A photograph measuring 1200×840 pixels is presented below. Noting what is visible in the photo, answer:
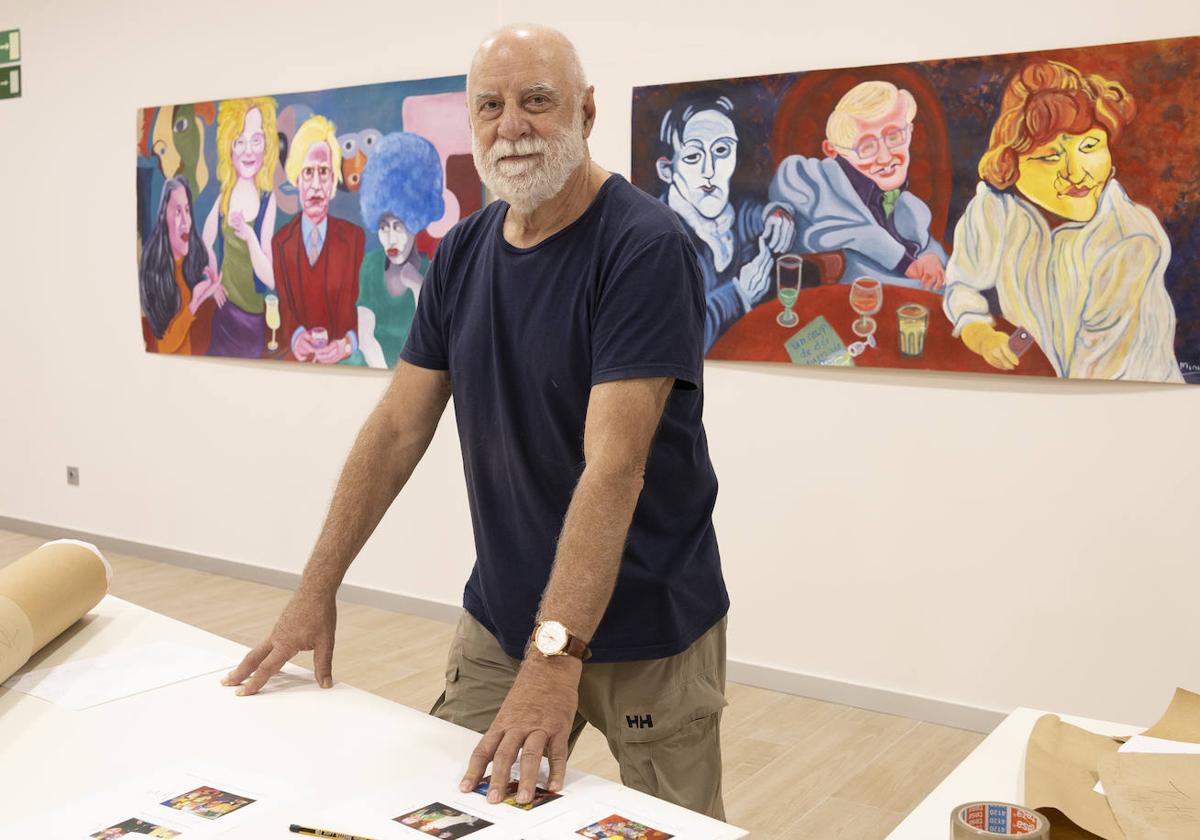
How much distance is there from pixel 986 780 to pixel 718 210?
8.61ft

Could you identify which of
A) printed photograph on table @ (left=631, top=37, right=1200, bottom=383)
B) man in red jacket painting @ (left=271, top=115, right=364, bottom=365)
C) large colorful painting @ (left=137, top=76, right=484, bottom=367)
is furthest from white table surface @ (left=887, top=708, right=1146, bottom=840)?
man in red jacket painting @ (left=271, top=115, right=364, bottom=365)

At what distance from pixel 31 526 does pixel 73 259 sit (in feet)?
4.47

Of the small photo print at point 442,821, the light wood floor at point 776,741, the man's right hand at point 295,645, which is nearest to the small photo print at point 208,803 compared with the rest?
the small photo print at point 442,821

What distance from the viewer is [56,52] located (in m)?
5.68

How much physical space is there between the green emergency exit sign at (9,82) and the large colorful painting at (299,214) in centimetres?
100

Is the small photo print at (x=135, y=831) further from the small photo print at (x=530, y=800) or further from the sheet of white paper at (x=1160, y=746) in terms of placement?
the sheet of white paper at (x=1160, y=746)

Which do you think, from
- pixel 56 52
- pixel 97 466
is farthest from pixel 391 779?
pixel 56 52

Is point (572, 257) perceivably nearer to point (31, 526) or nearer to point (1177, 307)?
point (1177, 307)

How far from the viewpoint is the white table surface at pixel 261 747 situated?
1315mm

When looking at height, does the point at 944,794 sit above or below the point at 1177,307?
below

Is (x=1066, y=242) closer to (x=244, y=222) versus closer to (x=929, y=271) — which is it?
(x=929, y=271)

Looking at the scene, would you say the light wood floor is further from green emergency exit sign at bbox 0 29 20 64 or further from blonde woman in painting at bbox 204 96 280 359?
green emergency exit sign at bbox 0 29 20 64

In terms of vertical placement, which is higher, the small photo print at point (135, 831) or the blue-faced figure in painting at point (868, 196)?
the blue-faced figure in painting at point (868, 196)

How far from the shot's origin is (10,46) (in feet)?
19.3
